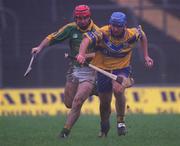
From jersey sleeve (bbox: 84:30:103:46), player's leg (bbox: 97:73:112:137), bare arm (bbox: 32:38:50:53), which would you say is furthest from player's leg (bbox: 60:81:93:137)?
bare arm (bbox: 32:38:50:53)

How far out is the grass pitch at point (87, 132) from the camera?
13273mm

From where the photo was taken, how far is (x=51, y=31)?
24.7m

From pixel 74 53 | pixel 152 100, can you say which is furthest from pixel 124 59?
pixel 152 100

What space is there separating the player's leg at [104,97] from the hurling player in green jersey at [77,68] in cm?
→ 13

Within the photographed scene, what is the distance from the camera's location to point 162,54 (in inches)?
985

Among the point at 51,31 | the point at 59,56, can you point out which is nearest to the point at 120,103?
the point at 51,31

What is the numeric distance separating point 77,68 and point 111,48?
684 mm

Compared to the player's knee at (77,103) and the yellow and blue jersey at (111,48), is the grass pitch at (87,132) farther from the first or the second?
the yellow and blue jersey at (111,48)

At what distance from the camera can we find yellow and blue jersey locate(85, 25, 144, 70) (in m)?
13.9

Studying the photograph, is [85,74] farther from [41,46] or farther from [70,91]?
[41,46]

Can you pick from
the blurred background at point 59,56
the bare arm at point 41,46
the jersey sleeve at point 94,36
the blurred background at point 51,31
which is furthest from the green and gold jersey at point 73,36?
the blurred background at point 51,31

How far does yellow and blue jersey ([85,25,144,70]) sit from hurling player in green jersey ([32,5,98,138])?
17cm

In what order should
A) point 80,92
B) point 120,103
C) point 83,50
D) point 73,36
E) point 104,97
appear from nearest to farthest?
point 83,50
point 80,92
point 120,103
point 104,97
point 73,36

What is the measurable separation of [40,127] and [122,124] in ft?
8.26
